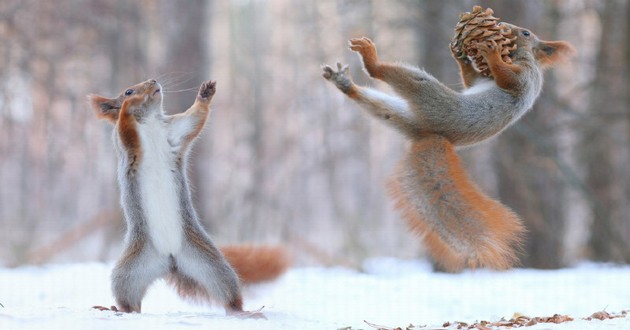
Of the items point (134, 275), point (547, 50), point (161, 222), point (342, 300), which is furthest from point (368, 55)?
point (342, 300)

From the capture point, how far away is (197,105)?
16.1 ft

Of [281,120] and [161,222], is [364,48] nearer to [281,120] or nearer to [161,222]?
[161,222]

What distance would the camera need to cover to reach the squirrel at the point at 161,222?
15.0 feet

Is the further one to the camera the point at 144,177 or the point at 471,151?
the point at 471,151

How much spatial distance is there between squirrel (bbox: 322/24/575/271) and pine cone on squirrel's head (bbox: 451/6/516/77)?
0.24 feet

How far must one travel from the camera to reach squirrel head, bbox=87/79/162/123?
4.95 m

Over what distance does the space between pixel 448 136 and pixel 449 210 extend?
554 mm

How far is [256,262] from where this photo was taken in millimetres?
5301

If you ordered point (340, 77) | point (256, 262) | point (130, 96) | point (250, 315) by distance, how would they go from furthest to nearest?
point (256, 262), point (340, 77), point (130, 96), point (250, 315)

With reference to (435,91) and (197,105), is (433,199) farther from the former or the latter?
(197,105)

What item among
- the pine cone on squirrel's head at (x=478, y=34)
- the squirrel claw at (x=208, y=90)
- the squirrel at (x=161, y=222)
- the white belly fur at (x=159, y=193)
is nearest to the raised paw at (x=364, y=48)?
the pine cone on squirrel's head at (x=478, y=34)

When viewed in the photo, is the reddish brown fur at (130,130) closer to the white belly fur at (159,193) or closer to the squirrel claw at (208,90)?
the white belly fur at (159,193)

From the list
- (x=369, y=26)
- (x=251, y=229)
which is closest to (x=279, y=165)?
(x=251, y=229)

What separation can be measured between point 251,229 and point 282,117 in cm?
656
